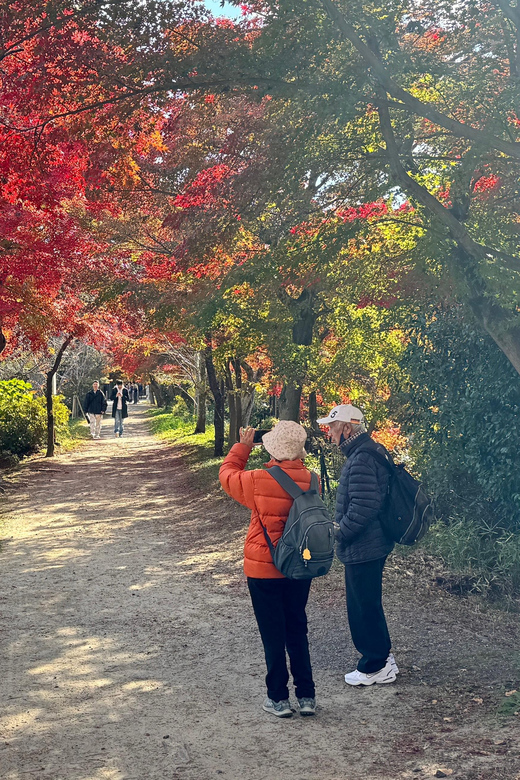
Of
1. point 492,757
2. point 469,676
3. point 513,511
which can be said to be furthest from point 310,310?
point 492,757

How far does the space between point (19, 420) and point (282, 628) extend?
16.4 m

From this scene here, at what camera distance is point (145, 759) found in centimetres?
395

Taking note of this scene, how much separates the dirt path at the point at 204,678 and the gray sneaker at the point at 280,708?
86 mm

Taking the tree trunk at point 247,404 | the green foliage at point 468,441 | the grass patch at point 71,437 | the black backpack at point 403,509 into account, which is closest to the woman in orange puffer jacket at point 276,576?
the black backpack at point 403,509

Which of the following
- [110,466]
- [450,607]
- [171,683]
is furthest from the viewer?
[110,466]

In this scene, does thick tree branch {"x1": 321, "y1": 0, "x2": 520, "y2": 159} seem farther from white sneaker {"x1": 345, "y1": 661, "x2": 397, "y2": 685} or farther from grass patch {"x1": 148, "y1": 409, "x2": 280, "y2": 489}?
grass patch {"x1": 148, "y1": 409, "x2": 280, "y2": 489}

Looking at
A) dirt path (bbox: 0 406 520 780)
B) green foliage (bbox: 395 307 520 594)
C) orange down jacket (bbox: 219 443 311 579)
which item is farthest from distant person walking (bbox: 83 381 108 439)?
orange down jacket (bbox: 219 443 311 579)

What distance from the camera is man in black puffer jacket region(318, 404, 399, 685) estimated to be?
500 centimetres

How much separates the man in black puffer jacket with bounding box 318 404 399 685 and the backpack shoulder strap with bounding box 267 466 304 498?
706mm

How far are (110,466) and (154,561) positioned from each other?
1056cm

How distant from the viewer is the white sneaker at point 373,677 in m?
5.11

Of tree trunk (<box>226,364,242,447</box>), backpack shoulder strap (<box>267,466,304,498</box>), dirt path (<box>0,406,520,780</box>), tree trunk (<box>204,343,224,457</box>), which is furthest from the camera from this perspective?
tree trunk (<box>204,343,224,457</box>)

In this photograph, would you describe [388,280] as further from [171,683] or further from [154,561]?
[171,683]

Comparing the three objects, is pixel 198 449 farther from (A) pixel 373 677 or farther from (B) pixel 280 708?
(B) pixel 280 708
